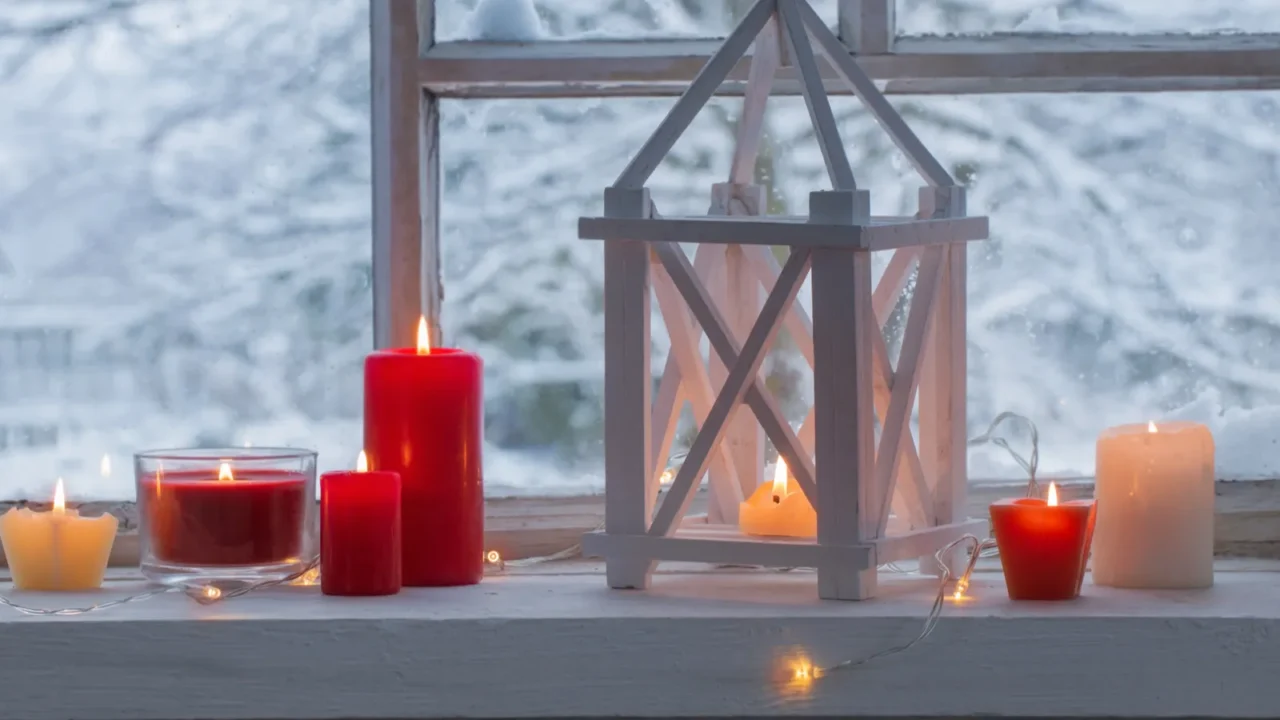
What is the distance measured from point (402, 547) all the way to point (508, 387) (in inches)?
8.7

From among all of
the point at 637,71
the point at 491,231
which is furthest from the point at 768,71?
the point at 491,231

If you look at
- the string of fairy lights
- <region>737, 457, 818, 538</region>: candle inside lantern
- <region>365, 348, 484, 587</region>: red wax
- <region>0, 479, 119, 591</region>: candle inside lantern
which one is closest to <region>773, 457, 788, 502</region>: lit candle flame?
<region>737, 457, 818, 538</region>: candle inside lantern

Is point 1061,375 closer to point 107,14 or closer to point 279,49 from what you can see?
point 279,49

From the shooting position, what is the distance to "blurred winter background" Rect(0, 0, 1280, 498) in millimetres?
1362

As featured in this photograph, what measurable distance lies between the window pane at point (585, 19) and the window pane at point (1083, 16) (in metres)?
0.10

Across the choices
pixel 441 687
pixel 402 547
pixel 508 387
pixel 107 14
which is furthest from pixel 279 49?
pixel 441 687

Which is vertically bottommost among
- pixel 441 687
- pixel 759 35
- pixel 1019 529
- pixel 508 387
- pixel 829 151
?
pixel 441 687

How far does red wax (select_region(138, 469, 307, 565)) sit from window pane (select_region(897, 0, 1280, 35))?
68 centimetres

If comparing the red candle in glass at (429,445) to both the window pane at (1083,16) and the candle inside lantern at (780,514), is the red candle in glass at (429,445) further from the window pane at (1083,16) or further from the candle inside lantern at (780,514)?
the window pane at (1083,16)

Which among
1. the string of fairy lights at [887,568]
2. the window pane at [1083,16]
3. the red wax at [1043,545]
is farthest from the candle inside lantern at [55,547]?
the window pane at [1083,16]

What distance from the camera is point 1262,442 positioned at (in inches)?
53.9

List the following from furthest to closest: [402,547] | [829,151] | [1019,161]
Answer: [1019,161], [402,547], [829,151]

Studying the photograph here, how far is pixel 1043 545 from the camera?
1.13 metres

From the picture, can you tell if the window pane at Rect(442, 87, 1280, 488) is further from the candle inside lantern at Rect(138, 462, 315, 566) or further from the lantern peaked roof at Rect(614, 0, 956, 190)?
the candle inside lantern at Rect(138, 462, 315, 566)
